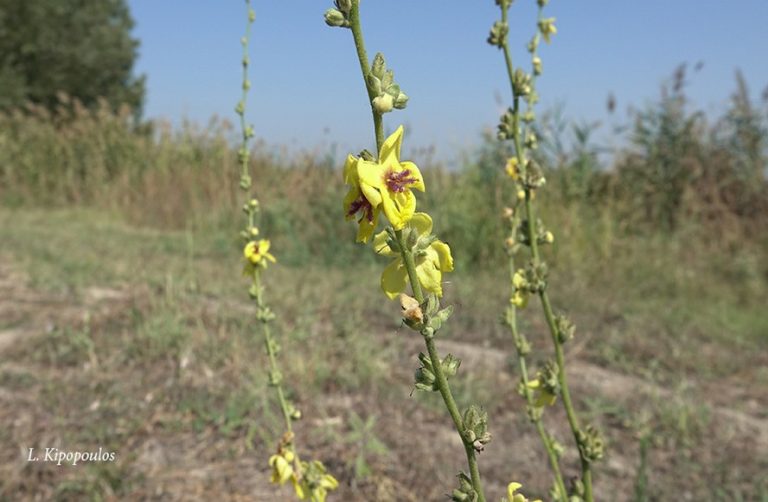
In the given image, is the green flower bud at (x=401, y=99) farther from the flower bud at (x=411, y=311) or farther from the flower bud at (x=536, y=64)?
the flower bud at (x=536, y=64)

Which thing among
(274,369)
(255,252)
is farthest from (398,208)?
(255,252)

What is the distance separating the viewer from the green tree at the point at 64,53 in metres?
20.3

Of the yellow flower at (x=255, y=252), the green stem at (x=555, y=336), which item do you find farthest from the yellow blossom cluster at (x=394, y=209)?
the yellow flower at (x=255, y=252)

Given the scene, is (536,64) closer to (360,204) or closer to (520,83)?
(520,83)

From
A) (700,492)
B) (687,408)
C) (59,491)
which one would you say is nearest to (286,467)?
(59,491)

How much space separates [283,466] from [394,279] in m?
0.73

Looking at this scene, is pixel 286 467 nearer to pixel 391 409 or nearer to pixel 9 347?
pixel 391 409

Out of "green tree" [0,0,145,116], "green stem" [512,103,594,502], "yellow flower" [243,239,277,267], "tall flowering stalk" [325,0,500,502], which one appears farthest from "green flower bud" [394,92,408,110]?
"green tree" [0,0,145,116]

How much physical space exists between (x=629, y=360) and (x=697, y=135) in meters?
4.23

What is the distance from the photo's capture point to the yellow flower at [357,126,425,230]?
0.70 meters

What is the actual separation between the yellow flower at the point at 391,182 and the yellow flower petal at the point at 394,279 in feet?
0.23

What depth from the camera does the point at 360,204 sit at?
741 millimetres

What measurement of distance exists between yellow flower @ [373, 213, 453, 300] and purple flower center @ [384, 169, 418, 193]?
5 centimetres
